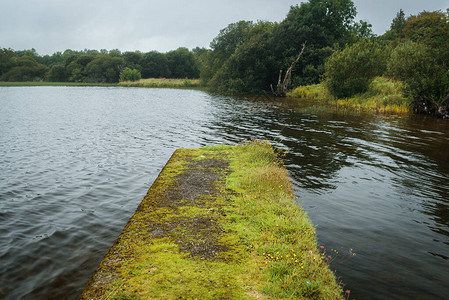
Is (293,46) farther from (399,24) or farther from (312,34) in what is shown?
(399,24)

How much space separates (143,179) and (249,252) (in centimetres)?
582

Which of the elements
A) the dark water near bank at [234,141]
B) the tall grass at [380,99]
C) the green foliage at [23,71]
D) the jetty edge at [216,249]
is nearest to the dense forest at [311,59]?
the green foliage at [23,71]

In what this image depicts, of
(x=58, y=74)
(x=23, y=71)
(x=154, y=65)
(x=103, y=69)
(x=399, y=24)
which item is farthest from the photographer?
(x=154, y=65)

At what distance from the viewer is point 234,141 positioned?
51.1ft

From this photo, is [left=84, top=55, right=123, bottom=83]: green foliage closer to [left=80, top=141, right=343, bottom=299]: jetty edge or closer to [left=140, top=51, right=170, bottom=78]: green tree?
[left=140, top=51, right=170, bottom=78]: green tree

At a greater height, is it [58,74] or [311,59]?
[58,74]

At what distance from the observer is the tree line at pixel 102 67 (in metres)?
108

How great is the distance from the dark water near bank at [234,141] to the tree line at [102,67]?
9900 cm

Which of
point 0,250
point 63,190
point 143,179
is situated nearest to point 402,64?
point 143,179

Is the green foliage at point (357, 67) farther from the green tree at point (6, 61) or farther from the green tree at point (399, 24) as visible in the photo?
the green tree at point (6, 61)

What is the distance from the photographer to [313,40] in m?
55.7

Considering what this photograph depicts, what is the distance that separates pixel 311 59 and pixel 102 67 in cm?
9203

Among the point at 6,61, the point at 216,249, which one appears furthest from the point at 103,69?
the point at 216,249

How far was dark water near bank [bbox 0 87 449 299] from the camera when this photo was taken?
15.8 ft
